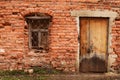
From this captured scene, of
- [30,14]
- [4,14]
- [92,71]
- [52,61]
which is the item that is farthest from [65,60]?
[4,14]

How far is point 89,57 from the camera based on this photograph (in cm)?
931

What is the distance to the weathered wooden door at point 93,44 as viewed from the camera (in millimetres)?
9117

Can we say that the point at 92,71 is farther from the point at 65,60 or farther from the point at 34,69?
the point at 34,69

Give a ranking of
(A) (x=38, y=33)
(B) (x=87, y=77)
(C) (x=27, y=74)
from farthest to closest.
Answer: (A) (x=38, y=33) < (C) (x=27, y=74) < (B) (x=87, y=77)

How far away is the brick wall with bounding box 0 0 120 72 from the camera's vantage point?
8898 millimetres

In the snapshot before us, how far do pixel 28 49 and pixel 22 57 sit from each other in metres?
0.34

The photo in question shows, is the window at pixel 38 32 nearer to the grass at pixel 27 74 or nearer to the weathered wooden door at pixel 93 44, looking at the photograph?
the grass at pixel 27 74

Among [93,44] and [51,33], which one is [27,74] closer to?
[51,33]

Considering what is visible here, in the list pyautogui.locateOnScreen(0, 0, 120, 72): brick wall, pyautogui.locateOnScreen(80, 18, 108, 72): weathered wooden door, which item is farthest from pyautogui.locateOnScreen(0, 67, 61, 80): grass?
pyautogui.locateOnScreen(80, 18, 108, 72): weathered wooden door

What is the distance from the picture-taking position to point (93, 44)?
926cm

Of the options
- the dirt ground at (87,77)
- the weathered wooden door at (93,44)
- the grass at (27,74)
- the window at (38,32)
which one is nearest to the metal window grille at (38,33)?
the window at (38,32)

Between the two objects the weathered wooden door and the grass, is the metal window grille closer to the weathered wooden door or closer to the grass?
the grass

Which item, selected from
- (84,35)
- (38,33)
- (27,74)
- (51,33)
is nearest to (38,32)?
(38,33)

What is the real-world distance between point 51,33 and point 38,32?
0.51 m
